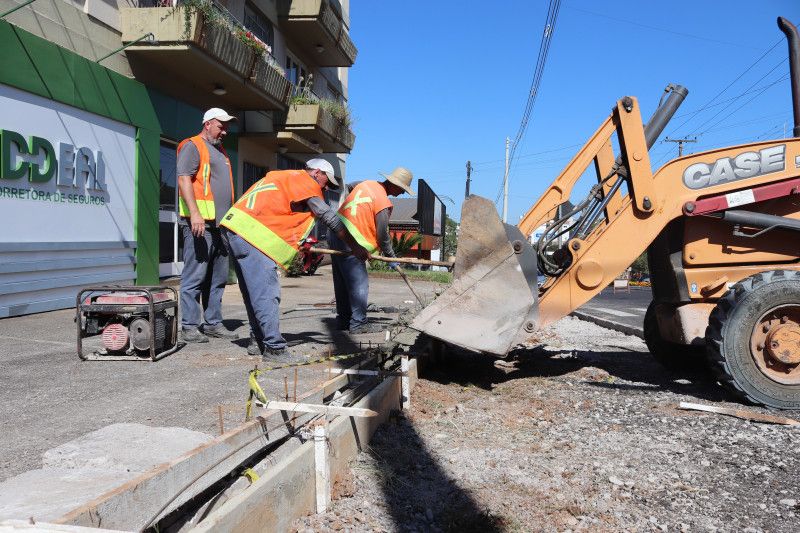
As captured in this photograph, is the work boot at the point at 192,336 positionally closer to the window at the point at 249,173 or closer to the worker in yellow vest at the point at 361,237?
the worker in yellow vest at the point at 361,237

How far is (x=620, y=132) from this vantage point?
4.88m

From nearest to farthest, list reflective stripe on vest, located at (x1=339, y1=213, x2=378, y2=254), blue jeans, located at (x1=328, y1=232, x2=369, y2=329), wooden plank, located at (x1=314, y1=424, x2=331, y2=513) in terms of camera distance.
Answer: wooden plank, located at (x1=314, y1=424, x2=331, y2=513) → reflective stripe on vest, located at (x1=339, y1=213, x2=378, y2=254) → blue jeans, located at (x1=328, y1=232, x2=369, y2=329)

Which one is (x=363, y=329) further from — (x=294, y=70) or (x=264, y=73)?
(x=294, y=70)

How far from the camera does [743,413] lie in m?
4.14

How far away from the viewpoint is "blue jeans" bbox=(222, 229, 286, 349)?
482cm

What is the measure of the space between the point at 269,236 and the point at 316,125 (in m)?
11.7

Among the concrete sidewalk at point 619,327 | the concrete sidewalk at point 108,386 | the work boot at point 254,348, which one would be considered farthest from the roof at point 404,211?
the work boot at point 254,348

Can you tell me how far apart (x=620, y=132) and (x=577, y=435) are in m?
2.44

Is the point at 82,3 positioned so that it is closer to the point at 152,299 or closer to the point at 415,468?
the point at 152,299

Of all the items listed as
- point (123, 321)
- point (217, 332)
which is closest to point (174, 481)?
point (123, 321)

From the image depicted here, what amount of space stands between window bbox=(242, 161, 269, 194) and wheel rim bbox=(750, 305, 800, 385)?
40.4 ft

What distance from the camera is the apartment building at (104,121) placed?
7.27 metres

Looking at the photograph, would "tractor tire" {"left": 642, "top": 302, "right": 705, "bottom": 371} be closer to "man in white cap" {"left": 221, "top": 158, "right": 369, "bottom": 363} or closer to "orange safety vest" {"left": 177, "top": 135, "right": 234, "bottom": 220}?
"man in white cap" {"left": 221, "top": 158, "right": 369, "bottom": 363}

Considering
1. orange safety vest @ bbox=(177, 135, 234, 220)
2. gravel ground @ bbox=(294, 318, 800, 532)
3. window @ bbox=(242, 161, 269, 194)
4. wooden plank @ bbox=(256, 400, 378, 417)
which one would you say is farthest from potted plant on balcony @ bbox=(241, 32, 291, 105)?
wooden plank @ bbox=(256, 400, 378, 417)
